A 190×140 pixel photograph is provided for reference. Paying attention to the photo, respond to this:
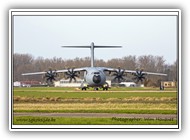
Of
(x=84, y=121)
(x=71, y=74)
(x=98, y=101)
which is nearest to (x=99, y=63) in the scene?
(x=71, y=74)

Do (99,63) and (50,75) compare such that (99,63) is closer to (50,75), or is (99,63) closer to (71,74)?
(71,74)

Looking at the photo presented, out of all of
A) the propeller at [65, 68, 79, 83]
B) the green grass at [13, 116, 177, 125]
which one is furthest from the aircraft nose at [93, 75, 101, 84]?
the green grass at [13, 116, 177, 125]

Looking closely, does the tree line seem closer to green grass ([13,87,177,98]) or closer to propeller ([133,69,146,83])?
propeller ([133,69,146,83])

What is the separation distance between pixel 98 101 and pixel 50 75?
133 centimetres

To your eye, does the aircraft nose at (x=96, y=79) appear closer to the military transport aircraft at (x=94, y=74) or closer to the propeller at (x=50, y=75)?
the military transport aircraft at (x=94, y=74)

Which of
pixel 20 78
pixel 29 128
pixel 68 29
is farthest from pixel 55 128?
pixel 68 29

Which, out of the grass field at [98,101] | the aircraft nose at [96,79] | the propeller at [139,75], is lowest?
the grass field at [98,101]

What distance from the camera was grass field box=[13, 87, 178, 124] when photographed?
36.8 ft

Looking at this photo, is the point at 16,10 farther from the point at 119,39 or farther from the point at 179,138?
the point at 179,138

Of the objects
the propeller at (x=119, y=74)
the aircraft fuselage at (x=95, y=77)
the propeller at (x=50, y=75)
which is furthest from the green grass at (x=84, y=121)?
the aircraft fuselage at (x=95, y=77)

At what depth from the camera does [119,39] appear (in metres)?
11.7

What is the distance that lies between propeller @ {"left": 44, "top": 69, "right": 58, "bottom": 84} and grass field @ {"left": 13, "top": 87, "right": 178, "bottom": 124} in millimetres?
342

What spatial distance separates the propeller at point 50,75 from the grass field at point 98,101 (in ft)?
1.12

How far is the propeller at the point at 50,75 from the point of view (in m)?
11.7
